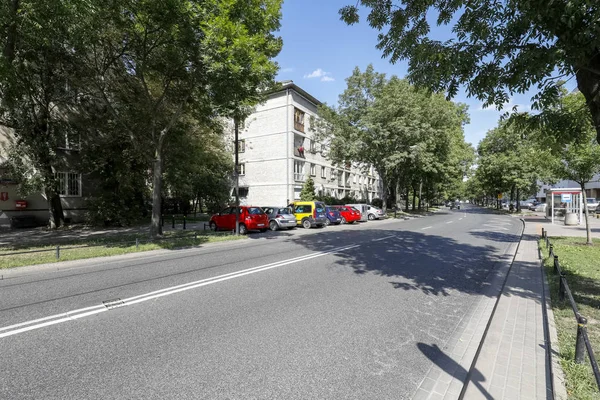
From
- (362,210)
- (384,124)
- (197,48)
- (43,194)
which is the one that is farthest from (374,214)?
(43,194)

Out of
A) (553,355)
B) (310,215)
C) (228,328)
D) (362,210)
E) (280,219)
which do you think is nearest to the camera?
(553,355)

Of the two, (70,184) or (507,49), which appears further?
(70,184)

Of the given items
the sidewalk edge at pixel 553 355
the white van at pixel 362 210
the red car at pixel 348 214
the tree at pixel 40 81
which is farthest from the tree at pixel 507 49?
the white van at pixel 362 210

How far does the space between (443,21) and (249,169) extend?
3016 cm

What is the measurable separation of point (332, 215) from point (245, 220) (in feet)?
27.9

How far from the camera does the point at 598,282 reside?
6.54 m

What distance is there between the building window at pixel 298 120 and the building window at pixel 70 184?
20.5m

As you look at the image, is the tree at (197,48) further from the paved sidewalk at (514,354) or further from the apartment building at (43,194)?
the paved sidewalk at (514,354)

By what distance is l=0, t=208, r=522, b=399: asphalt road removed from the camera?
3.02m

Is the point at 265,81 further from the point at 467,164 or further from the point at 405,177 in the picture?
the point at 467,164

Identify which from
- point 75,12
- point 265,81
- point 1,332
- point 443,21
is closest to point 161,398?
point 1,332

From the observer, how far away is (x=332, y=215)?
23531 mm

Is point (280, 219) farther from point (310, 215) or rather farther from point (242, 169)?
point (242, 169)

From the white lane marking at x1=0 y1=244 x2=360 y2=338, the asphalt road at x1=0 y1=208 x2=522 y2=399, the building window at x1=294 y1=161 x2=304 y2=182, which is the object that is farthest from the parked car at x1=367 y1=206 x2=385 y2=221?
the white lane marking at x1=0 y1=244 x2=360 y2=338
